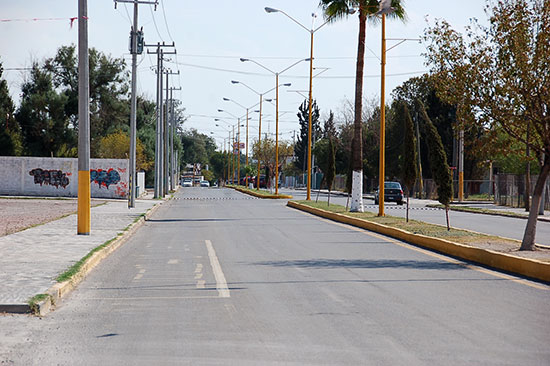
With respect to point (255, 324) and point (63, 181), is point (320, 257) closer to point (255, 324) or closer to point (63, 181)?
point (255, 324)

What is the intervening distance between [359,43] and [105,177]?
25.5 m

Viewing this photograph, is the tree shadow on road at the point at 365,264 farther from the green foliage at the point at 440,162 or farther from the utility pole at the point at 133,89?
the utility pole at the point at 133,89

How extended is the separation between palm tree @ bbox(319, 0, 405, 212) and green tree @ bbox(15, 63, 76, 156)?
46.9 meters

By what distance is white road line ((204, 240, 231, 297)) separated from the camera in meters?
10.4

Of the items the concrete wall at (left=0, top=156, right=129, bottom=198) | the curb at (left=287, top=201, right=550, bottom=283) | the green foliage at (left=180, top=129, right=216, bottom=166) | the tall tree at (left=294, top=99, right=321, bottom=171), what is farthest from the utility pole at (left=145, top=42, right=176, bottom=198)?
the green foliage at (left=180, top=129, right=216, bottom=166)

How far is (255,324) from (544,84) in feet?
30.0

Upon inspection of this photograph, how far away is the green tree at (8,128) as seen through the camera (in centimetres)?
6669

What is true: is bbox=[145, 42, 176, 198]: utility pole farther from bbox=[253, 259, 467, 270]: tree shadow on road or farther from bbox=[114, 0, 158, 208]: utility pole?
bbox=[253, 259, 467, 270]: tree shadow on road

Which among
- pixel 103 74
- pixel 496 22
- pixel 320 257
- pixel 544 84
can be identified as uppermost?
pixel 103 74

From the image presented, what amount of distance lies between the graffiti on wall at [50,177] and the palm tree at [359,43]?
2594 cm

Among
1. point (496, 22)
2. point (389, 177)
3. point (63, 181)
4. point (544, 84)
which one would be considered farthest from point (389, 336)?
point (389, 177)

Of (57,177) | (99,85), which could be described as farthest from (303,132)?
(57,177)

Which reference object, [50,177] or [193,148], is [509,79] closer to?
[50,177]

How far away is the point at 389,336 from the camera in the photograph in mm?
7398
